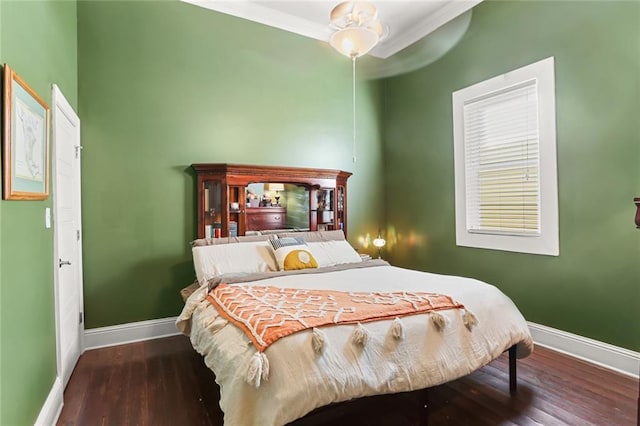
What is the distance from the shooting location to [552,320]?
10.1 ft

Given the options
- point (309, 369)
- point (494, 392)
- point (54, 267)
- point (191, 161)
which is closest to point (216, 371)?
point (309, 369)

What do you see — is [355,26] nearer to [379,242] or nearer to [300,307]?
[300,307]

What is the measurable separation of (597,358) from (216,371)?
2.93 meters

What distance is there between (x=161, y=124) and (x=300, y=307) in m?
2.53

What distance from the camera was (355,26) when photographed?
2723mm

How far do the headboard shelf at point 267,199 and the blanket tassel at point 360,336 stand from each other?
2.23 metres

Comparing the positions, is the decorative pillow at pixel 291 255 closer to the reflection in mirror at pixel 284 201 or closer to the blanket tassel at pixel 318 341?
the reflection in mirror at pixel 284 201

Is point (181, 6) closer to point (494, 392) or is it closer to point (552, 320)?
point (494, 392)

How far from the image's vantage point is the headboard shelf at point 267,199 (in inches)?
139

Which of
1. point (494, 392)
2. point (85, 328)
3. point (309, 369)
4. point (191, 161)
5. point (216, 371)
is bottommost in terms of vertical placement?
point (494, 392)

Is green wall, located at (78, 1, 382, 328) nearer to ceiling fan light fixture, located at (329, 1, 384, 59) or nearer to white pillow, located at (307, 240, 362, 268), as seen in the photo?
white pillow, located at (307, 240, 362, 268)

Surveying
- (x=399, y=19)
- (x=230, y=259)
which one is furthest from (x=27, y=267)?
(x=399, y=19)

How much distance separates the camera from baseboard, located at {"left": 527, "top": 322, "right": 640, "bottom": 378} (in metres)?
2.57

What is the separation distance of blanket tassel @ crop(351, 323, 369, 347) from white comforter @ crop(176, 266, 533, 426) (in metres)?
0.02
